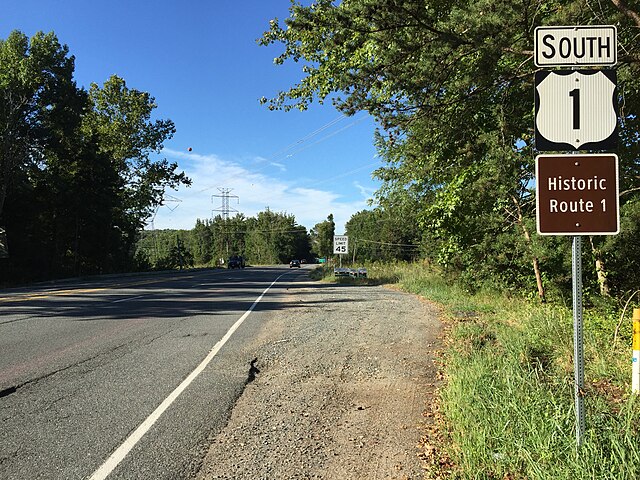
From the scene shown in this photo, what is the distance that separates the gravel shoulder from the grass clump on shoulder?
44cm

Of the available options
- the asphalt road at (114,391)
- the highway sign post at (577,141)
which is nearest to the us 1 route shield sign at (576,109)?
the highway sign post at (577,141)

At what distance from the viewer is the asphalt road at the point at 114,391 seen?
4004 mm

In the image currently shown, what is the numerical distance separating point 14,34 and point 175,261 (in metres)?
37.5

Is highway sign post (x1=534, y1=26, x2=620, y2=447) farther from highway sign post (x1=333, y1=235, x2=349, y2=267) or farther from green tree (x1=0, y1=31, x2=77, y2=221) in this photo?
green tree (x1=0, y1=31, x2=77, y2=221)

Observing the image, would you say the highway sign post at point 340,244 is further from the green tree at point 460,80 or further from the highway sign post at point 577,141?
the highway sign post at point 577,141

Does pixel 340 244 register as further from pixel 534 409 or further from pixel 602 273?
pixel 534 409

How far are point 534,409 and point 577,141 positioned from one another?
2.27 metres

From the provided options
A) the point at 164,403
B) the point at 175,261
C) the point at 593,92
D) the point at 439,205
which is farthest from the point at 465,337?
the point at 175,261

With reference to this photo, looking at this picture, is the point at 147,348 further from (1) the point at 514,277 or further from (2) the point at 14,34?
(2) the point at 14,34

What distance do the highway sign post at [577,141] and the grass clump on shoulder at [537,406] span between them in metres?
0.29

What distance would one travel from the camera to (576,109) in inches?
133

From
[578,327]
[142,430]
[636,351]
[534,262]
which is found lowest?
[142,430]

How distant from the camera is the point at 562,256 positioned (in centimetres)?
1285

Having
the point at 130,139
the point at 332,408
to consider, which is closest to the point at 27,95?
the point at 130,139
